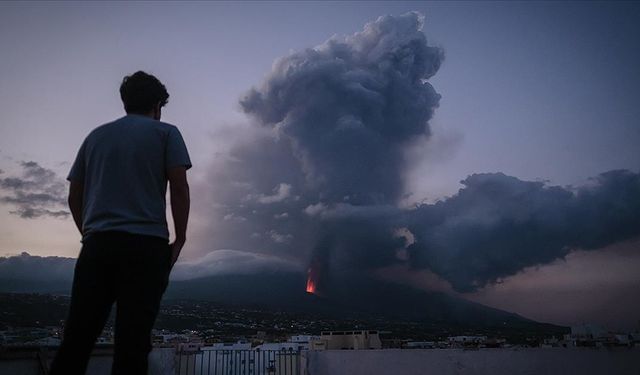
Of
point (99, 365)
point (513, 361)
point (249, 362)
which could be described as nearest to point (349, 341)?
point (249, 362)

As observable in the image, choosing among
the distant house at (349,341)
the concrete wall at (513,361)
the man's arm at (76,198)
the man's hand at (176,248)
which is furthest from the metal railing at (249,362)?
the man's hand at (176,248)

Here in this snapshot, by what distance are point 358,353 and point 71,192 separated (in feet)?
44.2

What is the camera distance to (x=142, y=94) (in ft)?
4.78

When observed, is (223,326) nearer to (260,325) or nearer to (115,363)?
(260,325)

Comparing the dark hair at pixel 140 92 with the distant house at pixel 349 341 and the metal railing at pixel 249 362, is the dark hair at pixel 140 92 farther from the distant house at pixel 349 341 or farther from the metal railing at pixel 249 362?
the distant house at pixel 349 341

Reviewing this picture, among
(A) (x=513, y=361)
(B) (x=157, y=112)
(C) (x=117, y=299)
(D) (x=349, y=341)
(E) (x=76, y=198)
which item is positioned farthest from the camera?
(D) (x=349, y=341)

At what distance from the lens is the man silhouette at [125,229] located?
115cm

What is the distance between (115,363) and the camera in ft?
3.72

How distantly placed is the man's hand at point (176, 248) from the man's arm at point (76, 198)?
0.34m

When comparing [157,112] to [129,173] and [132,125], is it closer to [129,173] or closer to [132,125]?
[132,125]

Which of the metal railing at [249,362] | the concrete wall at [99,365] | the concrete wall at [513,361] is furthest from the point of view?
the metal railing at [249,362]

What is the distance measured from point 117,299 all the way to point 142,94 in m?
0.67

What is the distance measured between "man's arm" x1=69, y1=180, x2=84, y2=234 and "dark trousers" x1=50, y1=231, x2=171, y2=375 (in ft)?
0.76

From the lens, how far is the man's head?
4.76 feet
